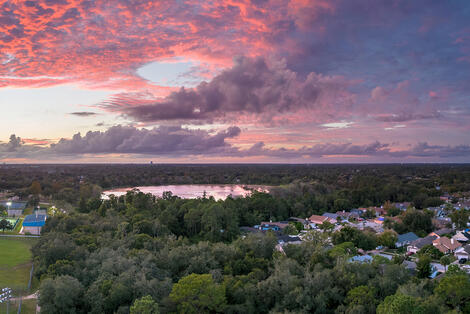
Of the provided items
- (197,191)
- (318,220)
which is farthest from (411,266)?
(197,191)

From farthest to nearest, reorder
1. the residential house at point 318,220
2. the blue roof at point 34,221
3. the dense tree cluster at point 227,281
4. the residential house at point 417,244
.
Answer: the residential house at point 318,220
the blue roof at point 34,221
the residential house at point 417,244
the dense tree cluster at point 227,281

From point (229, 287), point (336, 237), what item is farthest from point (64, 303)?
point (336, 237)

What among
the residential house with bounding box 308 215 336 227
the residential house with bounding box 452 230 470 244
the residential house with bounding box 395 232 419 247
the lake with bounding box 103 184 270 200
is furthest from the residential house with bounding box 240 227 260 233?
the lake with bounding box 103 184 270 200

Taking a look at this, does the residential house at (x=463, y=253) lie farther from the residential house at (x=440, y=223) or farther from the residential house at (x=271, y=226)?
the residential house at (x=271, y=226)

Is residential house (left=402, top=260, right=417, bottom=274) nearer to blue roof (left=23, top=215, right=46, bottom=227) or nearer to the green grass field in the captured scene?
the green grass field

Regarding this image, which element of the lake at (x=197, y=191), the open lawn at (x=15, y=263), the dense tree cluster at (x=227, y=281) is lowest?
the lake at (x=197, y=191)

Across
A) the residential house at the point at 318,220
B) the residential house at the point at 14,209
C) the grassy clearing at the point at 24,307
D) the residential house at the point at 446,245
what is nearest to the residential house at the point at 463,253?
the residential house at the point at 446,245
